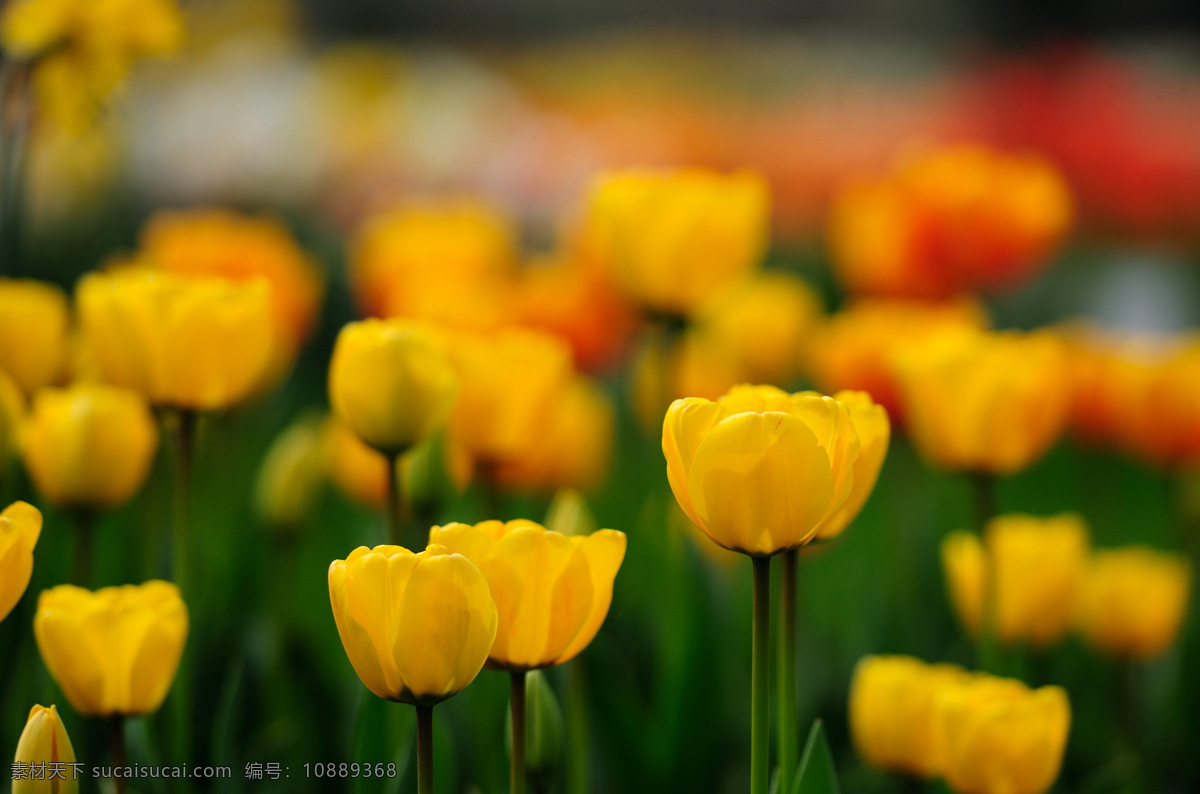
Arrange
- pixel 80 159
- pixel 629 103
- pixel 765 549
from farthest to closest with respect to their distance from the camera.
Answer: pixel 629 103 → pixel 80 159 → pixel 765 549

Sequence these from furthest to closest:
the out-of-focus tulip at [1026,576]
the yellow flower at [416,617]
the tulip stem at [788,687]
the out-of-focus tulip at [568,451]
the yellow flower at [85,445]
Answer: the out-of-focus tulip at [568,451] → the out-of-focus tulip at [1026,576] → the yellow flower at [85,445] → the tulip stem at [788,687] → the yellow flower at [416,617]

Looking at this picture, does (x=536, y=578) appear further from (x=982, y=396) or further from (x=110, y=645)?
(x=982, y=396)

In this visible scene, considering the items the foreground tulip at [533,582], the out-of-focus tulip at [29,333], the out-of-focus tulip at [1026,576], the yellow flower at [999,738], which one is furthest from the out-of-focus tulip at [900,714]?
the out-of-focus tulip at [29,333]

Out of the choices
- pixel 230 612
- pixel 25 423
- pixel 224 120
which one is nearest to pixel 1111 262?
pixel 224 120

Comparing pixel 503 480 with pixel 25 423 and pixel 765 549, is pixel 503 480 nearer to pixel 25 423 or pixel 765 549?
pixel 25 423

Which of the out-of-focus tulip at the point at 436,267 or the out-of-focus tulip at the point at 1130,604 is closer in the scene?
the out-of-focus tulip at the point at 1130,604

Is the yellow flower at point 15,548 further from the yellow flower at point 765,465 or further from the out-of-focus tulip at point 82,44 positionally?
the out-of-focus tulip at point 82,44

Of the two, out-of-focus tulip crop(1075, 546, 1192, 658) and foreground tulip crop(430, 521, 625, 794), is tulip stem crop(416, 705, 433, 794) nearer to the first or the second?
foreground tulip crop(430, 521, 625, 794)

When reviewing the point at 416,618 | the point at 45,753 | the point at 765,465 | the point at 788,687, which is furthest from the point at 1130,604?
the point at 45,753
